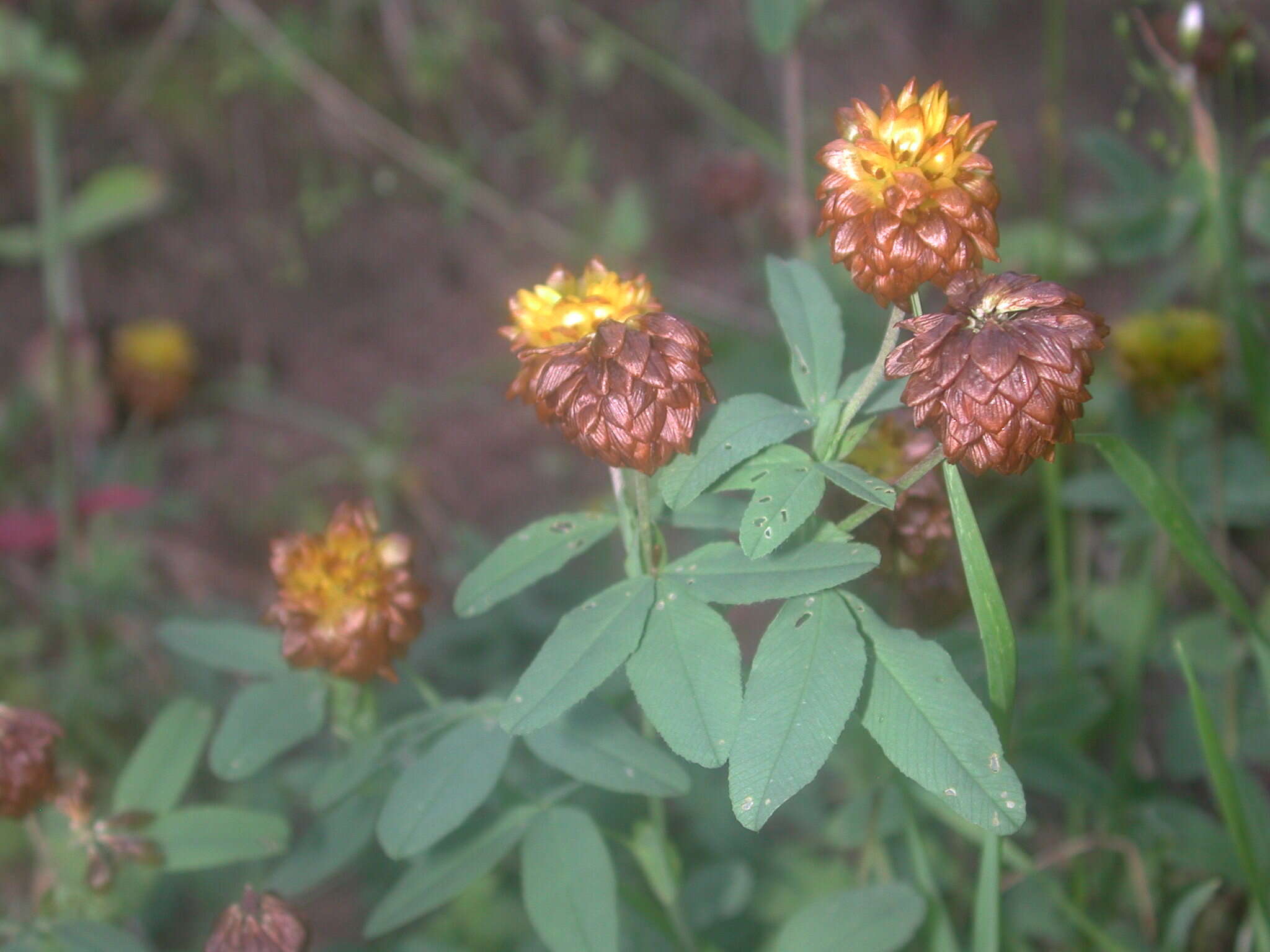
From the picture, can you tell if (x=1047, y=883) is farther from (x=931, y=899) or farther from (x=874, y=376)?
(x=874, y=376)

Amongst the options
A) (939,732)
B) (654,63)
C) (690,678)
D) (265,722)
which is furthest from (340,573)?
(654,63)

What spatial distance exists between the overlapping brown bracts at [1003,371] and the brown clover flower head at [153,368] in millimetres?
2670

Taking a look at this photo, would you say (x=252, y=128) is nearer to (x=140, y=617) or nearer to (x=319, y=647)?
(x=140, y=617)

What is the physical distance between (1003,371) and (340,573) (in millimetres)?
737

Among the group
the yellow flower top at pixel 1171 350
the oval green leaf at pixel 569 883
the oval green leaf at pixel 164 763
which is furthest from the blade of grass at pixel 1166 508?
the oval green leaf at pixel 164 763

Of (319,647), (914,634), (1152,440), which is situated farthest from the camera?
(1152,440)

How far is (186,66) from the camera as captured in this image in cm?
341

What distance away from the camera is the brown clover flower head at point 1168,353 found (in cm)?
203

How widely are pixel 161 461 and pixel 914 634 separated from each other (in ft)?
8.87

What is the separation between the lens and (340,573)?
132 centimetres

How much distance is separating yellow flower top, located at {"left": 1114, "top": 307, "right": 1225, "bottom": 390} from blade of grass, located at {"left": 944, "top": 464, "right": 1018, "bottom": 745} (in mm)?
1133

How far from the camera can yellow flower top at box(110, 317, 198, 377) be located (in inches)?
127

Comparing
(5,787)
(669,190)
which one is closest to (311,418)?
(669,190)

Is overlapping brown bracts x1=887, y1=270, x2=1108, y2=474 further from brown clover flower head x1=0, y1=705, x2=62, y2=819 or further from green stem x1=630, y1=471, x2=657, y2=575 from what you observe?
brown clover flower head x1=0, y1=705, x2=62, y2=819
